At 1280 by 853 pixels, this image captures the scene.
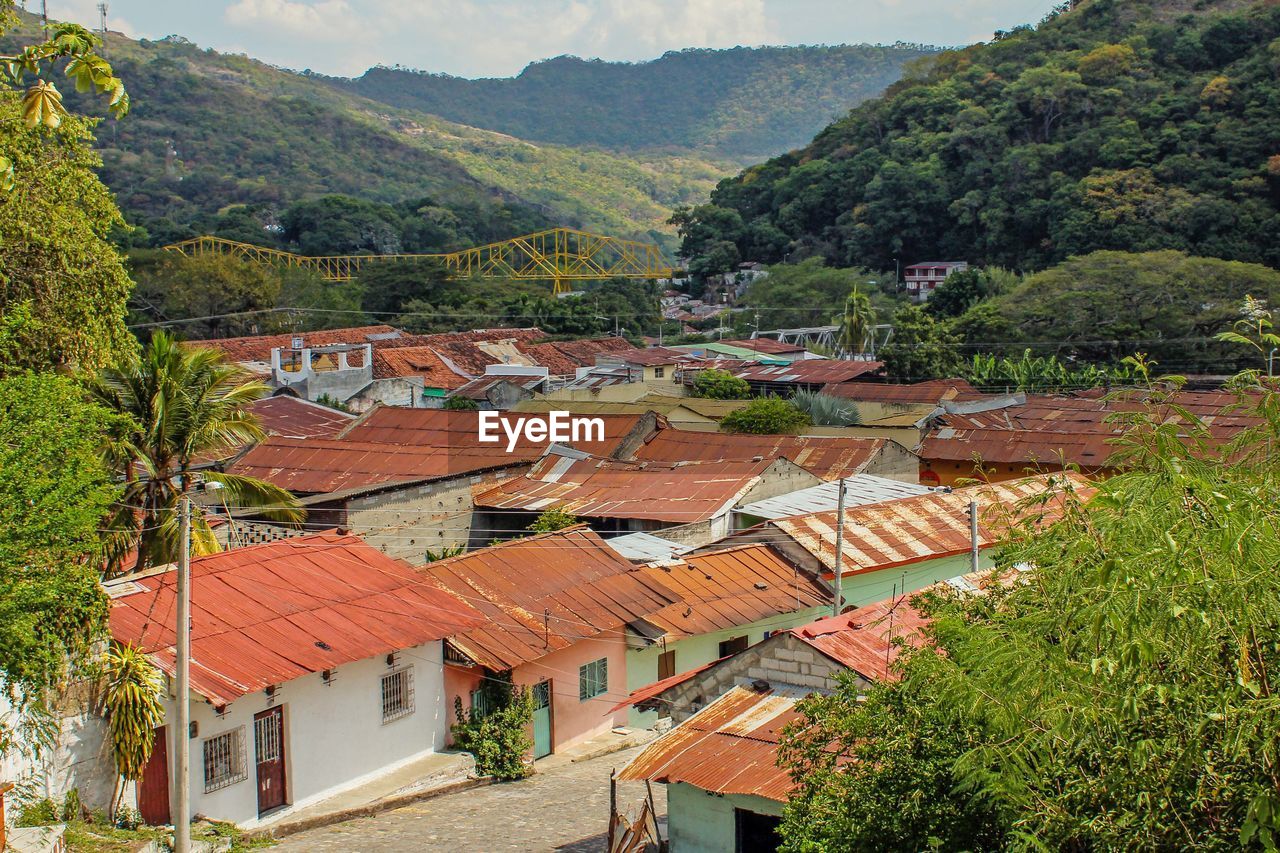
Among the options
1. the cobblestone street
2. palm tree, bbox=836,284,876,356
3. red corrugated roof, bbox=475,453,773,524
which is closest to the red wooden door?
the cobblestone street

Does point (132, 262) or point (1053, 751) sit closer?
point (1053, 751)

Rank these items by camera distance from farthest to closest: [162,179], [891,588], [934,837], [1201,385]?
1. [162,179]
2. [1201,385]
3. [891,588]
4. [934,837]

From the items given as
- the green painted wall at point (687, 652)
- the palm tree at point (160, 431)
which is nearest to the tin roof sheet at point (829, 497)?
the green painted wall at point (687, 652)

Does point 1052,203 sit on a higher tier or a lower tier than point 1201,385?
higher

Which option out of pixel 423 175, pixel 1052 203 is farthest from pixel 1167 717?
pixel 423 175

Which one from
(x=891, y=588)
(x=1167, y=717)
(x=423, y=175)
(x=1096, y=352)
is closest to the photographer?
(x=1167, y=717)

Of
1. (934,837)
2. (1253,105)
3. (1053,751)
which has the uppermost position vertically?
(1253,105)

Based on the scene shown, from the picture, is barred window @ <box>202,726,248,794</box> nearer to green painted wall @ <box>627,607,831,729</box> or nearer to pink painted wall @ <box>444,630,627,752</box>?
pink painted wall @ <box>444,630,627,752</box>

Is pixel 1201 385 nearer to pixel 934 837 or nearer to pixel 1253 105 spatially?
pixel 1253 105
